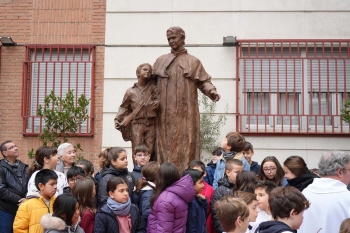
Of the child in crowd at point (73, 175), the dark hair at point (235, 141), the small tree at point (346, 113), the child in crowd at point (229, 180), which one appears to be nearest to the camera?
the child in crowd at point (229, 180)

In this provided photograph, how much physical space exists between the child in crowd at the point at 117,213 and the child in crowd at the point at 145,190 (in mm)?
255

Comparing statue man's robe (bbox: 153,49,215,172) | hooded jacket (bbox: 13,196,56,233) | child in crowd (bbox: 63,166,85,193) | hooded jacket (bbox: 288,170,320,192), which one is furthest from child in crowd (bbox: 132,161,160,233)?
hooded jacket (bbox: 288,170,320,192)

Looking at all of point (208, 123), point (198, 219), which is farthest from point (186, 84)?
point (208, 123)

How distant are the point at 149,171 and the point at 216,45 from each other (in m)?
9.46

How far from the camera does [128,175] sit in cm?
788

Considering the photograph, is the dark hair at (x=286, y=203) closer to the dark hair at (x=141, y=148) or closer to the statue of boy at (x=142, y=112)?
the dark hair at (x=141, y=148)

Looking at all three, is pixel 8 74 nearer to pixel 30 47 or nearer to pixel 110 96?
pixel 30 47

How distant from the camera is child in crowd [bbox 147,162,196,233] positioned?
639 centimetres

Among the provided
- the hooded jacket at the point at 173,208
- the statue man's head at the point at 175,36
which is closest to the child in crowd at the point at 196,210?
the hooded jacket at the point at 173,208

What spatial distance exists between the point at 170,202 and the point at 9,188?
3065mm

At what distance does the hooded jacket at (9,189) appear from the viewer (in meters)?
8.41

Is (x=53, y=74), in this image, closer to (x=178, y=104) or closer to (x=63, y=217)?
(x=178, y=104)

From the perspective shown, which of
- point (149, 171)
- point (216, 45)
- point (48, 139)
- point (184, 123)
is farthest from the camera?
point (216, 45)

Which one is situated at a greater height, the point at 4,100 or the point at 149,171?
the point at 4,100
